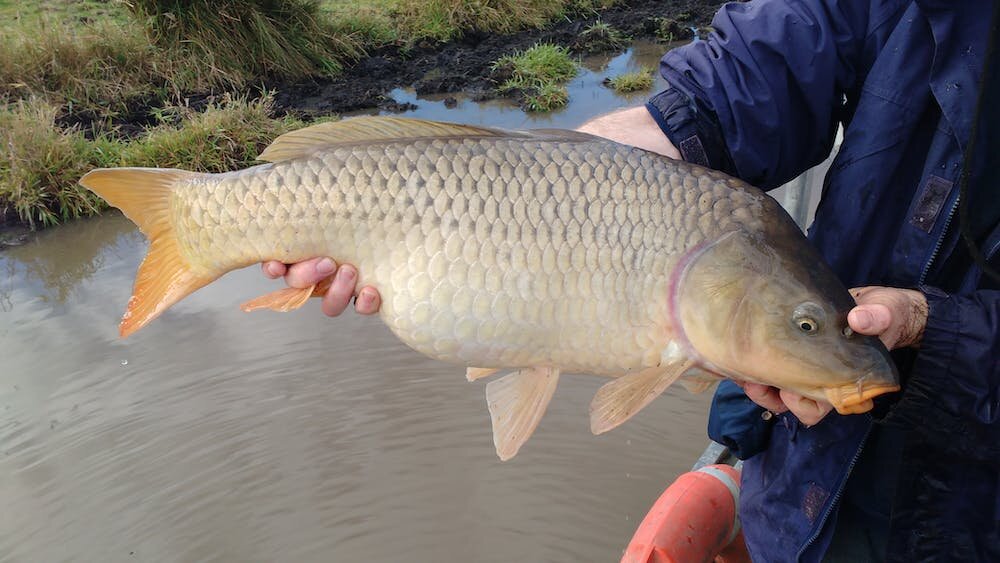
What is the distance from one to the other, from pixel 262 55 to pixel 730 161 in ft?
21.6

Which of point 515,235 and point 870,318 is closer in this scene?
point 870,318

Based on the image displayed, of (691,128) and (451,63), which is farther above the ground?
(691,128)

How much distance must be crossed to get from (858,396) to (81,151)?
5.32 metres

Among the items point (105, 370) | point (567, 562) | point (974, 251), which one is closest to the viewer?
point (974, 251)

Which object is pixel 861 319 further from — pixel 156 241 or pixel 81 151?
pixel 81 151

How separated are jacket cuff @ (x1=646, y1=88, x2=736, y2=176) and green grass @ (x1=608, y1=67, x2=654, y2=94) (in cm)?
589

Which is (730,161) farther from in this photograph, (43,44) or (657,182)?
(43,44)

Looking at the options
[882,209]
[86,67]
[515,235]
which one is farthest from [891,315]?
[86,67]

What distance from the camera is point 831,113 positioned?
1.61 meters

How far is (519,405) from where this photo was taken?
1537 millimetres

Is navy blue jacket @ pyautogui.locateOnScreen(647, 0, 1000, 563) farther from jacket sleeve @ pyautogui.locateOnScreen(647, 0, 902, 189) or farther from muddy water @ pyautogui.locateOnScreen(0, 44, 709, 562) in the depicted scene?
muddy water @ pyautogui.locateOnScreen(0, 44, 709, 562)

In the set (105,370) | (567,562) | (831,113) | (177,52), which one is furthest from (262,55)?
(831,113)

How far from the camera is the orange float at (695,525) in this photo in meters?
1.94

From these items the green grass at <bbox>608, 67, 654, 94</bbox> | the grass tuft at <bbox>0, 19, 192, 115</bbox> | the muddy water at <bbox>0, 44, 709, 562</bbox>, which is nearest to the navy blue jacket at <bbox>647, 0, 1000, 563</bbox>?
the muddy water at <bbox>0, 44, 709, 562</bbox>
